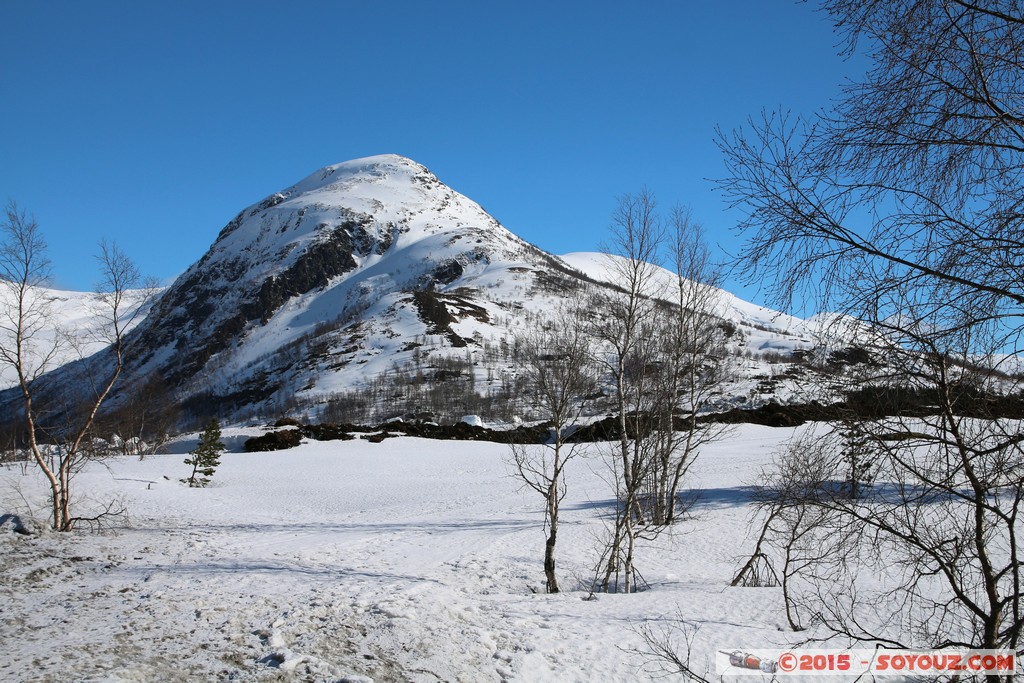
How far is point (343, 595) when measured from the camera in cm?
1081

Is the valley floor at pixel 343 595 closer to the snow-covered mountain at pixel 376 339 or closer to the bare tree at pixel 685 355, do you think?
the bare tree at pixel 685 355

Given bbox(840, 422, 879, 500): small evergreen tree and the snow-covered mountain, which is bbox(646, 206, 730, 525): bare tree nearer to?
bbox(840, 422, 879, 500): small evergreen tree

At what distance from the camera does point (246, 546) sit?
14.8m

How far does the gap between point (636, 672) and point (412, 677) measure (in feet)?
10.5

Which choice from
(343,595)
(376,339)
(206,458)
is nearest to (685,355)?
(343,595)

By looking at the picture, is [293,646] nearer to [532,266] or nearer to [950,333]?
[950,333]

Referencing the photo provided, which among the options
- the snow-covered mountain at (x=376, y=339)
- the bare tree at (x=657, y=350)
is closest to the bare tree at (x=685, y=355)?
the bare tree at (x=657, y=350)

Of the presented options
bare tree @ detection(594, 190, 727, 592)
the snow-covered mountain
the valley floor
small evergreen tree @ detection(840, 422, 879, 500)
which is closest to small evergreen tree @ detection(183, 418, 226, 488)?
the valley floor

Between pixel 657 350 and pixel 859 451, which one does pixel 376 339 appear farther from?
pixel 859 451

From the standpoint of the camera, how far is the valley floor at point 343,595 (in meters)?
7.83

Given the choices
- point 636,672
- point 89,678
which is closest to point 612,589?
point 636,672

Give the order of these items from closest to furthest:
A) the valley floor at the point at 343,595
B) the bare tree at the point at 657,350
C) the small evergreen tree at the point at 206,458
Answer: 1. the valley floor at the point at 343,595
2. the bare tree at the point at 657,350
3. the small evergreen tree at the point at 206,458

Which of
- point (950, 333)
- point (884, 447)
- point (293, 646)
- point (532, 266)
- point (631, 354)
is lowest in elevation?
point (293, 646)

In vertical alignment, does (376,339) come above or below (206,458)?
above
